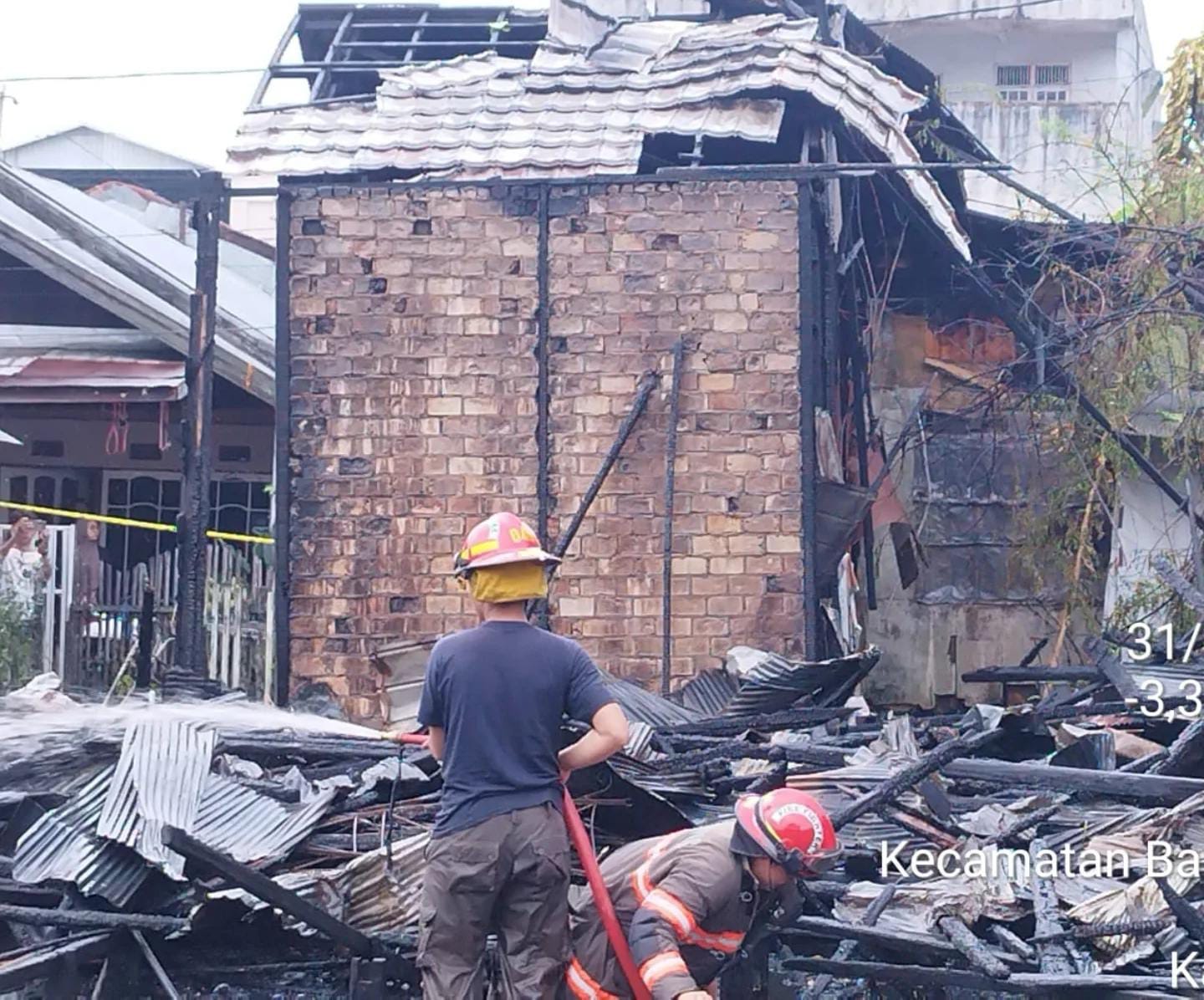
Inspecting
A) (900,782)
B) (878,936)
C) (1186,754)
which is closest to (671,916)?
(878,936)

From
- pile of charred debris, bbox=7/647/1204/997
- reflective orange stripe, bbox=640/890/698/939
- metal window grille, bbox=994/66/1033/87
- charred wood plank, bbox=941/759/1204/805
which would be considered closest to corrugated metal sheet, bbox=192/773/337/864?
pile of charred debris, bbox=7/647/1204/997

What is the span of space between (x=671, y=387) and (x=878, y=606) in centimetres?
518

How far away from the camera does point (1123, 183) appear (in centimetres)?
1259

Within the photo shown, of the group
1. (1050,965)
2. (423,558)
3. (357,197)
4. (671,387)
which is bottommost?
(1050,965)

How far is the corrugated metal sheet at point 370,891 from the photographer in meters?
6.00

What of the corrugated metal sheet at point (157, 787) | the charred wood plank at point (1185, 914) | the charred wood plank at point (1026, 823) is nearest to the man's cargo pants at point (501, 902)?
the corrugated metal sheet at point (157, 787)

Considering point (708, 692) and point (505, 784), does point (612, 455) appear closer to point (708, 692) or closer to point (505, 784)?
point (708, 692)

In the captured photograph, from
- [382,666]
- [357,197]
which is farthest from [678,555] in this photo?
[357,197]

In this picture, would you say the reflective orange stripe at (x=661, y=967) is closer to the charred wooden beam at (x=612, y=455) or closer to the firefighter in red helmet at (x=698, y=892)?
the firefighter in red helmet at (x=698, y=892)

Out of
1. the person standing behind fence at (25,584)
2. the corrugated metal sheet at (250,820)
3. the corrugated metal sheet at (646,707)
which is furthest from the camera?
the person standing behind fence at (25,584)

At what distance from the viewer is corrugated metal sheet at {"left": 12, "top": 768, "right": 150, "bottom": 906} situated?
5.96 meters

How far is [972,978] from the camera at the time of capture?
551 centimetres

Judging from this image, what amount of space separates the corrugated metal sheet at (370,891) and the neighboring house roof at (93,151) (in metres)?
28.3

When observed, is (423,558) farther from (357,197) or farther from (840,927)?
(840,927)
